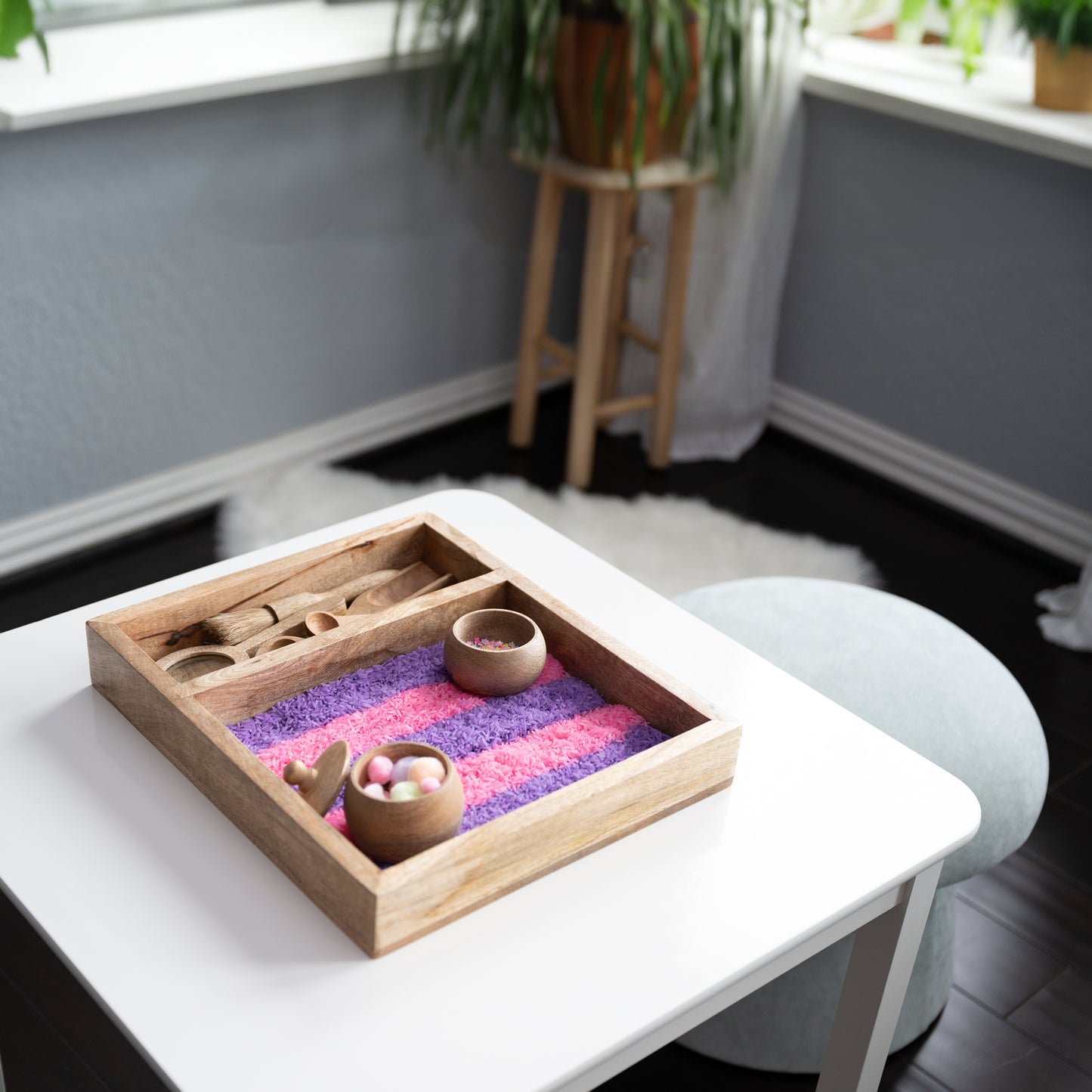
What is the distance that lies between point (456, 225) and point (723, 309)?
59cm

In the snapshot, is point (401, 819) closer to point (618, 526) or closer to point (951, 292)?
point (618, 526)

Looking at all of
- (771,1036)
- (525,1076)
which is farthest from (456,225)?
(525,1076)

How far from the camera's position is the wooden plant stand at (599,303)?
8.30 ft

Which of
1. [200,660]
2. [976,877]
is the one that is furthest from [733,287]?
[200,660]

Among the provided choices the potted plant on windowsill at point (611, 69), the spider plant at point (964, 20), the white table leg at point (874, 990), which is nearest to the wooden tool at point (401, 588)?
the white table leg at point (874, 990)

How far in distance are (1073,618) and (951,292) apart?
0.71 meters

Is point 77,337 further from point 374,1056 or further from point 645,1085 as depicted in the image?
point 374,1056

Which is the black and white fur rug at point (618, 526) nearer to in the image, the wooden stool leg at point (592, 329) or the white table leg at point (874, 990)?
the wooden stool leg at point (592, 329)

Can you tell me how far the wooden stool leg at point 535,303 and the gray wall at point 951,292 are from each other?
1.90 ft

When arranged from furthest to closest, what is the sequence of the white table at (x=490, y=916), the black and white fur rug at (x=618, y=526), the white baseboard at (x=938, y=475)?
the white baseboard at (x=938, y=475) < the black and white fur rug at (x=618, y=526) < the white table at (x=490, y=916)

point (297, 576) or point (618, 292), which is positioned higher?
point (297, 576)

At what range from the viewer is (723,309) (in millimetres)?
2811

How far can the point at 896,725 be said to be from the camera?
142 cm

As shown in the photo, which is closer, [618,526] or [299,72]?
[299,72]
